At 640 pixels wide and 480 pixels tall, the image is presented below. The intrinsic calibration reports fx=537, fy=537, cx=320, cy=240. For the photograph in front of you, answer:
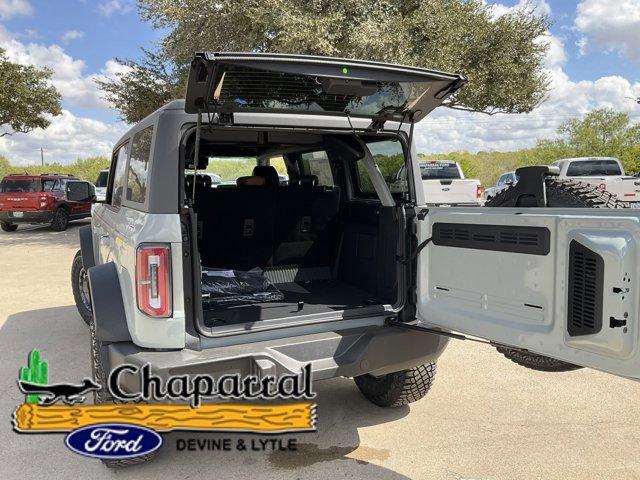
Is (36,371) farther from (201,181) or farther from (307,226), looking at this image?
(307,226)

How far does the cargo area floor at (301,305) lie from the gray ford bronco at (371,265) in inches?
0.9

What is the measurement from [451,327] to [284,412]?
1.12 m

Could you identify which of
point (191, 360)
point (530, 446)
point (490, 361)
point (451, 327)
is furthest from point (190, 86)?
point (490, 361)

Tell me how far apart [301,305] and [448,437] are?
4.12 feet

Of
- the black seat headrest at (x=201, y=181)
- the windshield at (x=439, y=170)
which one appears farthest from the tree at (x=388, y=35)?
the black seat headrest at (x=201, y=181)

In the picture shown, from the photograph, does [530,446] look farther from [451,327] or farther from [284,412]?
[284,412]

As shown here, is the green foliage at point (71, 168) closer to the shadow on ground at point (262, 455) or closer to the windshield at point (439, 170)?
the windshield at point (439, 170)

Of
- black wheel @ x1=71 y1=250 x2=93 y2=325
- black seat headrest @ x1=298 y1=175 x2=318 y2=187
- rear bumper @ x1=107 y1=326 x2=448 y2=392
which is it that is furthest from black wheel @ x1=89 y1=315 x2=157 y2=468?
black wheel @ x1=71 y1=250 x2=93 y2=325

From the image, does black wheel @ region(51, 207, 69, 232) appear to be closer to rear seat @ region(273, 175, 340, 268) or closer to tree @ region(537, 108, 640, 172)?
rear seat @ region(273, 175, 340, 268)

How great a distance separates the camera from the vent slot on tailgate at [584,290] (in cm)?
203

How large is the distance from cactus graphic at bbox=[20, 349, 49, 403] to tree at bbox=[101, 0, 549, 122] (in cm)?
777

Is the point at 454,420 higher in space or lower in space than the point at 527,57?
lower

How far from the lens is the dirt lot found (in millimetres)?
3037

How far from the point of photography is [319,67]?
2625 millimetres
